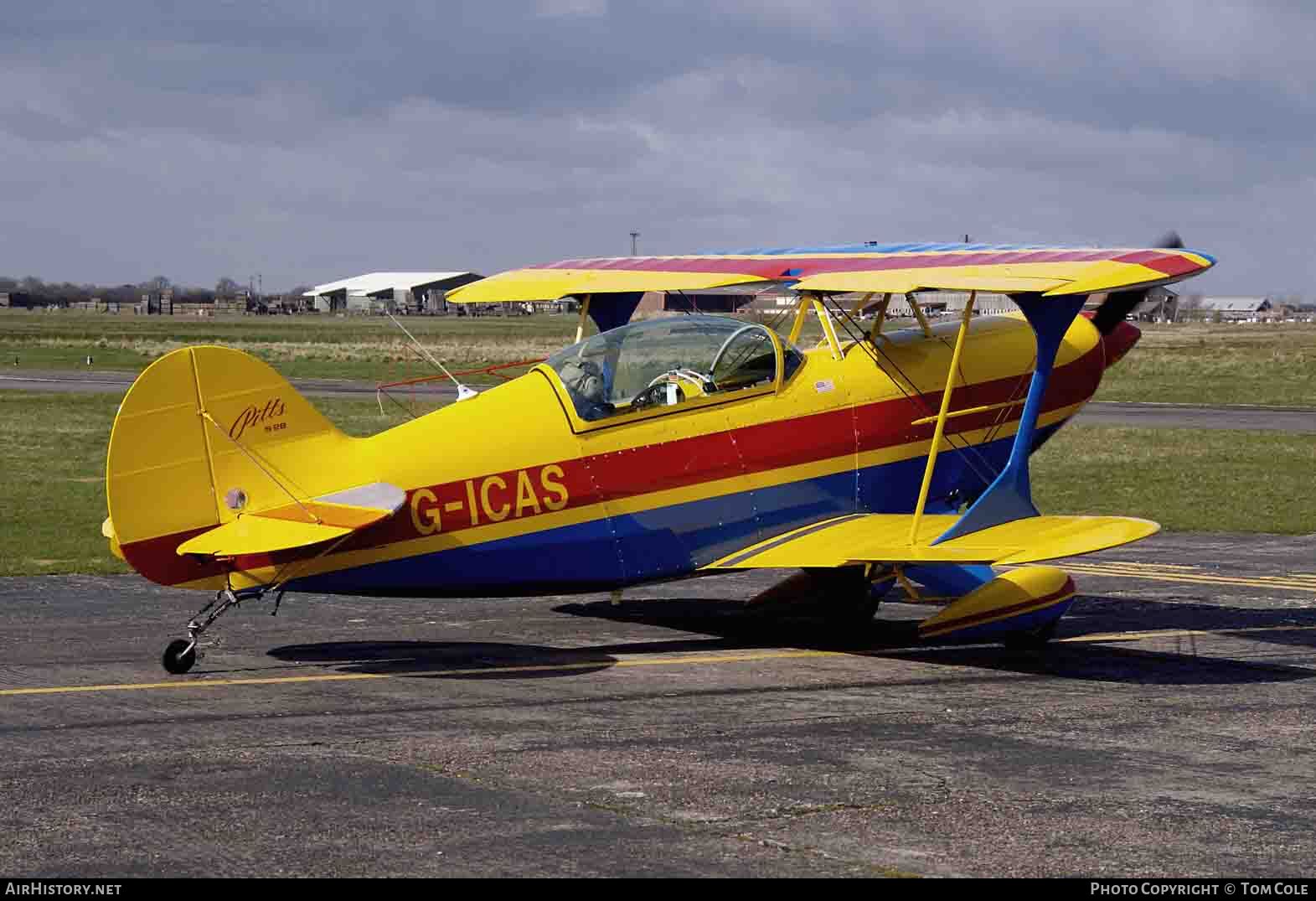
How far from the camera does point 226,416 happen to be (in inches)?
424

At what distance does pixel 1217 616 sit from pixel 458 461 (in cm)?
689

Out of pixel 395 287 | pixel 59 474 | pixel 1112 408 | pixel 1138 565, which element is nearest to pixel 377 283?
pixel 395 287

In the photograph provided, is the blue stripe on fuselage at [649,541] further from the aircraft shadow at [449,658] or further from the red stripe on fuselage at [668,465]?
the aircraft shadow at [449,658]

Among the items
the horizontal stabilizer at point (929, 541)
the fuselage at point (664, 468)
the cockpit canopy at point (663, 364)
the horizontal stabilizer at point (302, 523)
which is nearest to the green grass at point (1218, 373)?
the fuselage at point (664, 468)

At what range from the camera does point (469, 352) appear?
71.4 meters

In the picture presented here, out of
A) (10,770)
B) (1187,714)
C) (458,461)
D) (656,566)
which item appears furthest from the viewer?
(656,566)

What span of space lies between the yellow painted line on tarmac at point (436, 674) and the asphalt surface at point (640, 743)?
0.04m

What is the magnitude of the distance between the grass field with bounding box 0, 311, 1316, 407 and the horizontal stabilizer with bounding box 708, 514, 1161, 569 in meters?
3.08

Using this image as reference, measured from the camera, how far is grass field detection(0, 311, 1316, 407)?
50438mm

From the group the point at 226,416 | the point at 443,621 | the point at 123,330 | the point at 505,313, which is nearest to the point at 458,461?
the point at 226,416

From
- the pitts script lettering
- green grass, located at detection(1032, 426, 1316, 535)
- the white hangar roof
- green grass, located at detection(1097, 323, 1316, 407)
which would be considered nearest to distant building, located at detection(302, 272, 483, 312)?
the white hangar roof

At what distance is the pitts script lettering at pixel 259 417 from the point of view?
35.4 ft

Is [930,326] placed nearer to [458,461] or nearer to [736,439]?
[736,439]

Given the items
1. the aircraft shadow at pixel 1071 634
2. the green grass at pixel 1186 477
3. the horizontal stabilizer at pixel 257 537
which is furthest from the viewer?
the green grass at pixel 1186 477
